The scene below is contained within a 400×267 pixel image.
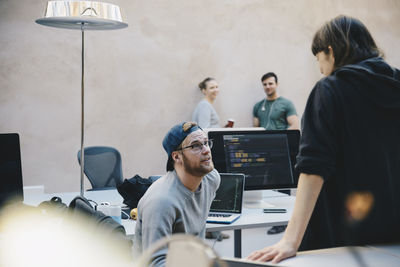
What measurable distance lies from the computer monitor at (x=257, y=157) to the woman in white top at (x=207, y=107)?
292cm

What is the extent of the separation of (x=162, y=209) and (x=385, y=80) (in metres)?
0.93

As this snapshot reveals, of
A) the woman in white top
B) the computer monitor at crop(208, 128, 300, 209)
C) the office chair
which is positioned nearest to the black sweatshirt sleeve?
the computer monitor at crop(208, 128, 300, 209)

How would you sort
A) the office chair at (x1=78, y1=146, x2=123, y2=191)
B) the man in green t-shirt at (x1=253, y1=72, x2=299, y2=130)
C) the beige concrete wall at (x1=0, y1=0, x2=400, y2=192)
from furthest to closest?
1. the man in green t-shirt at (x1=253, y1=72, x2=299, y2=130)
2. the beige concrete wall at (x1=0, y1=0, x2=400, y2=192)
3. the office chair at (x1=78, y1=146, x2=123, y2=191)

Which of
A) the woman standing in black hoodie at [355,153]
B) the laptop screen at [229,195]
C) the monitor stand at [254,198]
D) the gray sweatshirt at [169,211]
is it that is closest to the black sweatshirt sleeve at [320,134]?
the woman standing in black hoodie at [355,153]

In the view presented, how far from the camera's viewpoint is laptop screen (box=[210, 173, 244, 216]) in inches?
108

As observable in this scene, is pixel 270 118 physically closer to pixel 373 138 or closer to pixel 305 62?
pixel 305 62

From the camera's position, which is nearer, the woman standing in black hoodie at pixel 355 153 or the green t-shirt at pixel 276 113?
the woman standing in black hoodie at pixel 355 153

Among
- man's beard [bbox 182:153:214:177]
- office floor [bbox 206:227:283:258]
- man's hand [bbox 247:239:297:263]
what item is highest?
man's beard [bbox 182:153:214:177]

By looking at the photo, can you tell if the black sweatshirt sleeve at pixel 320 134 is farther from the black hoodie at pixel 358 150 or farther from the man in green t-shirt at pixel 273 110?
the man in green t-shirt at pixel 273 110

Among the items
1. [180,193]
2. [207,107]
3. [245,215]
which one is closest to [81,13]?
[180,193]

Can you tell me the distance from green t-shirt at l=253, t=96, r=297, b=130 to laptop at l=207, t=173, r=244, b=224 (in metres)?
3.40

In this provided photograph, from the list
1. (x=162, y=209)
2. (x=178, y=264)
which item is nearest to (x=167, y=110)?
(x=162, y=209)

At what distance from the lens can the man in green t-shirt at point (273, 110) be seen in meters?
6.09

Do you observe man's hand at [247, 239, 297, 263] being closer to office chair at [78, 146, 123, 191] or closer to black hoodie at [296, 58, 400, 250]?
black hoodie at [296, 58, 400, 250]
